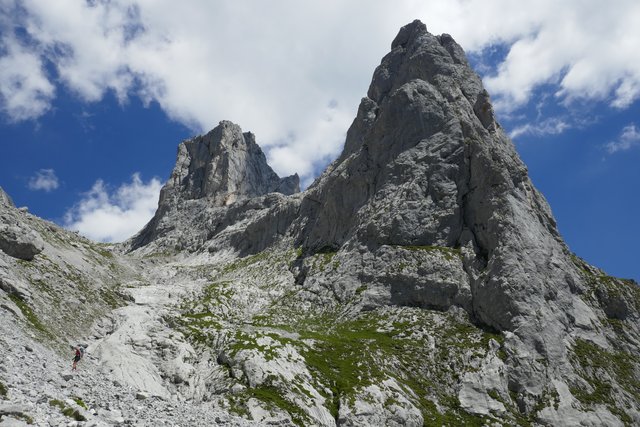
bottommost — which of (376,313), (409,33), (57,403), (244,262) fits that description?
(57,403)

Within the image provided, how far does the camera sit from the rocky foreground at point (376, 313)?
1866 inches

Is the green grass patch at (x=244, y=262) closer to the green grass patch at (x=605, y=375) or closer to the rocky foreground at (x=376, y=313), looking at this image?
the rocky foreground at (x=376, y=313)

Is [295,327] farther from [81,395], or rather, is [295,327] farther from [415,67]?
[415,67]

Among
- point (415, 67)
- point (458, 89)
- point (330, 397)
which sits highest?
point (415, 67)

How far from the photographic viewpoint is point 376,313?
277 ft

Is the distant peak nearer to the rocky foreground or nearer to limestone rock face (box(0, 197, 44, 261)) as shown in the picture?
the rocky foreground

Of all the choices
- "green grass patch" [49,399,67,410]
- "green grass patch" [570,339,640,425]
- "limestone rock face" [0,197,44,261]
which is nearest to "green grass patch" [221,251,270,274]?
"limestone rock face" [0,197,44,261]

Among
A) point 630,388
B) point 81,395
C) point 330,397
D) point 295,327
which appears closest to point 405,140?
point 295,327

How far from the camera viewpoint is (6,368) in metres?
28.2

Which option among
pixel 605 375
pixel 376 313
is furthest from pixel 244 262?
pixel 605 375

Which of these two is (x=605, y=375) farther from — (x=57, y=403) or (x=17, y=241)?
(x=17, y=241)

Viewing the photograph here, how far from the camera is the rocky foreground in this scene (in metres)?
47.4

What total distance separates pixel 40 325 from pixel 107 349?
6954mm

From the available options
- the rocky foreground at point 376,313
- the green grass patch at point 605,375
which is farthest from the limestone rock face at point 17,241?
the green grass patch at point 605,375
